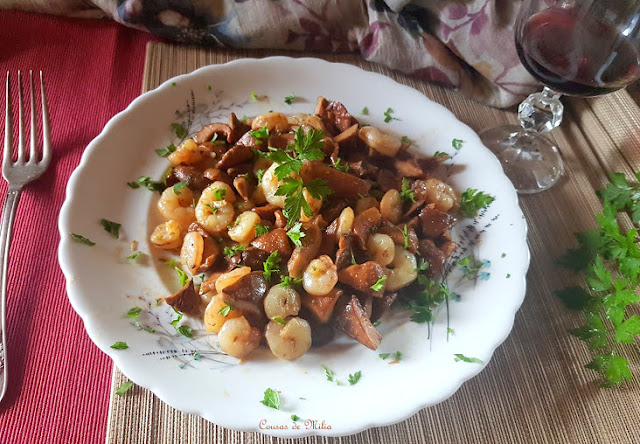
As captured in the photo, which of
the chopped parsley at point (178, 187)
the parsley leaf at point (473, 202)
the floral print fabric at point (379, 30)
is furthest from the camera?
the floral print fabric at point (379, 30)

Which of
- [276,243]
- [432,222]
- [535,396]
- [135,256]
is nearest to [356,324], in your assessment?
[276,243]

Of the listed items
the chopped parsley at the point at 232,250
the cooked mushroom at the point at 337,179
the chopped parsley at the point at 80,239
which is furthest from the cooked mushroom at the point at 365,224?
the chopped parsley at the point at 80,239

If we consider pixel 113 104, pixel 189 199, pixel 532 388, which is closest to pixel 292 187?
pixel 189 199

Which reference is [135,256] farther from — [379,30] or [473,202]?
[379,30]

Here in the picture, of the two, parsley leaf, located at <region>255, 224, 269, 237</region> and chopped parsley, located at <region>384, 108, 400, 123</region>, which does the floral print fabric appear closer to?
chopped parsley, located at <region>384, 108, 400, 123</region>

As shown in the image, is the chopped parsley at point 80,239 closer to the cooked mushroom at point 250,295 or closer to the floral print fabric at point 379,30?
the cooked mushroom at point 250,295

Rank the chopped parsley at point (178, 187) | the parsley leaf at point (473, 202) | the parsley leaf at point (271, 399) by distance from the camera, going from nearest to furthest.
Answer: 1. the parsley leaf at point (271, 399)
2. the chopped parsley at point (178, 187)
3. the parsley leaf at point (473, 202)

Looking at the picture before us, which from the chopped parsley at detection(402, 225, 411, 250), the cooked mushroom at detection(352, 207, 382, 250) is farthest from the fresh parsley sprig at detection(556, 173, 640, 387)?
the cooked mushroom at detection(352, 207, 382, 250)
